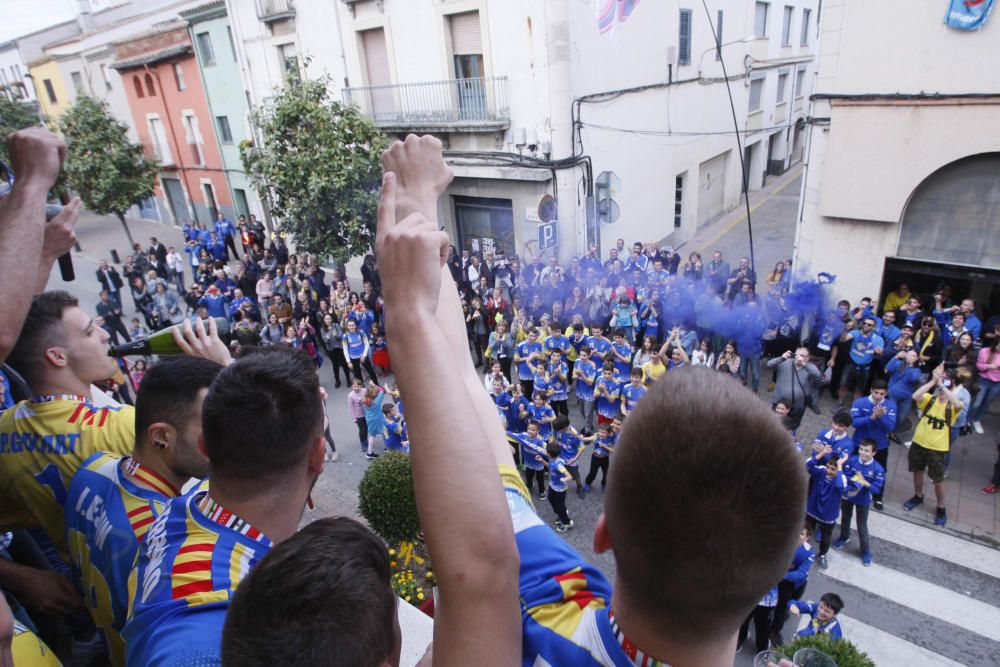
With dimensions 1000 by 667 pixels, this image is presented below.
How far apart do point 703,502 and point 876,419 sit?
744 cm

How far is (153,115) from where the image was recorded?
24969mm

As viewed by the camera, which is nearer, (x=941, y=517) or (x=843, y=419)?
(x=843, y=419)

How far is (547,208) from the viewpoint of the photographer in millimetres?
13711

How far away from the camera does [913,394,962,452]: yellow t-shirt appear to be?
22.0 feet

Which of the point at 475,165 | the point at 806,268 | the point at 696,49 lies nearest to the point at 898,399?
the point at 806,268

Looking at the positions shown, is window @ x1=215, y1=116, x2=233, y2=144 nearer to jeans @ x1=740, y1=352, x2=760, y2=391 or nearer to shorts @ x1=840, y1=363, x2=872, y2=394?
jeans @ x1=740, y1=352, x2=760, y2=391

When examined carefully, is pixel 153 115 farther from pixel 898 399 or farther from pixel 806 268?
pixel 898 399

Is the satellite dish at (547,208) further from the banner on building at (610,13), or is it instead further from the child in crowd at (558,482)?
the child in crowd at (558,482)

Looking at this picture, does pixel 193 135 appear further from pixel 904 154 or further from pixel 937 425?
pixel 937 425

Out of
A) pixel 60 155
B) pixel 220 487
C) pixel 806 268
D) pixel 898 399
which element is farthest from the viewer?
pixel 806 268

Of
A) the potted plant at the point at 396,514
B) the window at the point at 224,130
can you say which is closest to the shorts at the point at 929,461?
the potted plant at the point at 396,514

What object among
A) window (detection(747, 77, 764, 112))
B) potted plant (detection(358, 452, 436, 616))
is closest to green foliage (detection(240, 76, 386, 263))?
potted plant (detection(358, 452, 436, 616))

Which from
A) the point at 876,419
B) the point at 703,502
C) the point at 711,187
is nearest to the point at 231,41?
the point at 711,187

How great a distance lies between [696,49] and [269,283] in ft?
41.8
